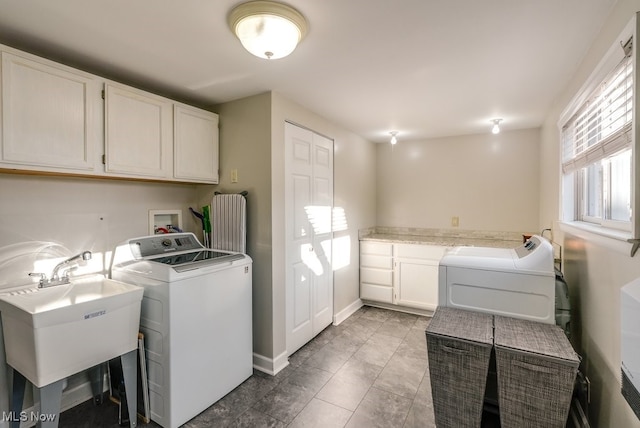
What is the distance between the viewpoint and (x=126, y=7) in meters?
1.34

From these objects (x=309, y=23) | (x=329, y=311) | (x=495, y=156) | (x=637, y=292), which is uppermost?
(x=309, y=23)

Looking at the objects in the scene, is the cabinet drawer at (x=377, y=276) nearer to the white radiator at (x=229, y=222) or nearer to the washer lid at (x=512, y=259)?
the washer lid at (x=512, y=259)

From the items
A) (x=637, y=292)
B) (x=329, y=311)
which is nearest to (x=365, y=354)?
(x=329, y=311)

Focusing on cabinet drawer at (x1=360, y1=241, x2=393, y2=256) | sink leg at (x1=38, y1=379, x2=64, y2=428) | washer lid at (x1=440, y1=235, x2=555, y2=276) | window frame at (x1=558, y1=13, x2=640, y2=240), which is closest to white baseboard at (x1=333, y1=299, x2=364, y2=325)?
cabinet drawer at (x1=360, y1=241, x2=393, y2=256)

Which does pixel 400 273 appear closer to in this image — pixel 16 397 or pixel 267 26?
pixel 267 26

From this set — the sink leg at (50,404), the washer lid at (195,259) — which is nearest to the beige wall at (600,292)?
the washer lid at (195,259)

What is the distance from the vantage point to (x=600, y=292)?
1482 mm

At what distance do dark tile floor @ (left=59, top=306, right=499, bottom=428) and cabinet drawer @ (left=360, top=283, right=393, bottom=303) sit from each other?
29.9 inches

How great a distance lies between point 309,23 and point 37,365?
6.81 ft

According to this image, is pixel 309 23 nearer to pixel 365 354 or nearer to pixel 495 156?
pixel 365 354

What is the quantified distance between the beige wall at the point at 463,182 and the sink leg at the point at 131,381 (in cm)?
335

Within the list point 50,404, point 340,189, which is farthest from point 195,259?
point 340,189

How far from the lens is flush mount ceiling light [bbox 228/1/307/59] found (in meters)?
1.31

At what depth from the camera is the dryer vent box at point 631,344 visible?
2.75 ft
